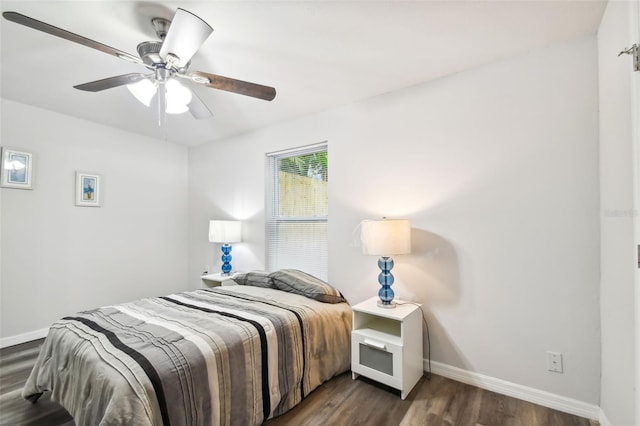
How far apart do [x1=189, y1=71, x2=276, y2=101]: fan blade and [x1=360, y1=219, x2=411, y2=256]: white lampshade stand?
119cm

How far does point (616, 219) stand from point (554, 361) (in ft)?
3.25

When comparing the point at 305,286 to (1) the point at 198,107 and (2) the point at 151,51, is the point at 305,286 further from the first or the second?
(2) the point at 151,51

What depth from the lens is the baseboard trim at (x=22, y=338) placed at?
8.85ft

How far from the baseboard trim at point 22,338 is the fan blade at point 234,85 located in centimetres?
318

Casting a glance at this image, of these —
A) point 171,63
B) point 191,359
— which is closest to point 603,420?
point 191,359

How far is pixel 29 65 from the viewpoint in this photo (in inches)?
87.1

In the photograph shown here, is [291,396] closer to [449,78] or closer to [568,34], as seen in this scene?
[449,78]

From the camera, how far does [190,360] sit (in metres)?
1.39

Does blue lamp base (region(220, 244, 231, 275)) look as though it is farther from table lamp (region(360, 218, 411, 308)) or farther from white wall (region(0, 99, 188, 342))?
table lamp (region(360, 218, 411, 308))

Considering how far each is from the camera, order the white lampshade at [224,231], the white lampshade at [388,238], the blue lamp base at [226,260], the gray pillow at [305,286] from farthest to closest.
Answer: the blue lamp base at [226,260], the white lampshade at [224,231], the gray pillow at [305,286], the white lampshade at [388,238]

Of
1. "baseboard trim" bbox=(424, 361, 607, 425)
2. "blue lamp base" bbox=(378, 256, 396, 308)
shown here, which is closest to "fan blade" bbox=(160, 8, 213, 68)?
"blue lamp base" bbox=(378, 256, 396, 308)

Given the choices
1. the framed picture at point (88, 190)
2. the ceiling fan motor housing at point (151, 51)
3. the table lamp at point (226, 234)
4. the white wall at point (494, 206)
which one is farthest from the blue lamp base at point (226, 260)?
the ceiling fan motor housing at point (151, 51)

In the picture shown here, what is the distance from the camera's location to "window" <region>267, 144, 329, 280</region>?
306 centimetres

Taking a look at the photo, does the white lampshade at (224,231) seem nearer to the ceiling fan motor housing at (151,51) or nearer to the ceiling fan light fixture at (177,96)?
the ceiling fan light fixture at (177,96)
